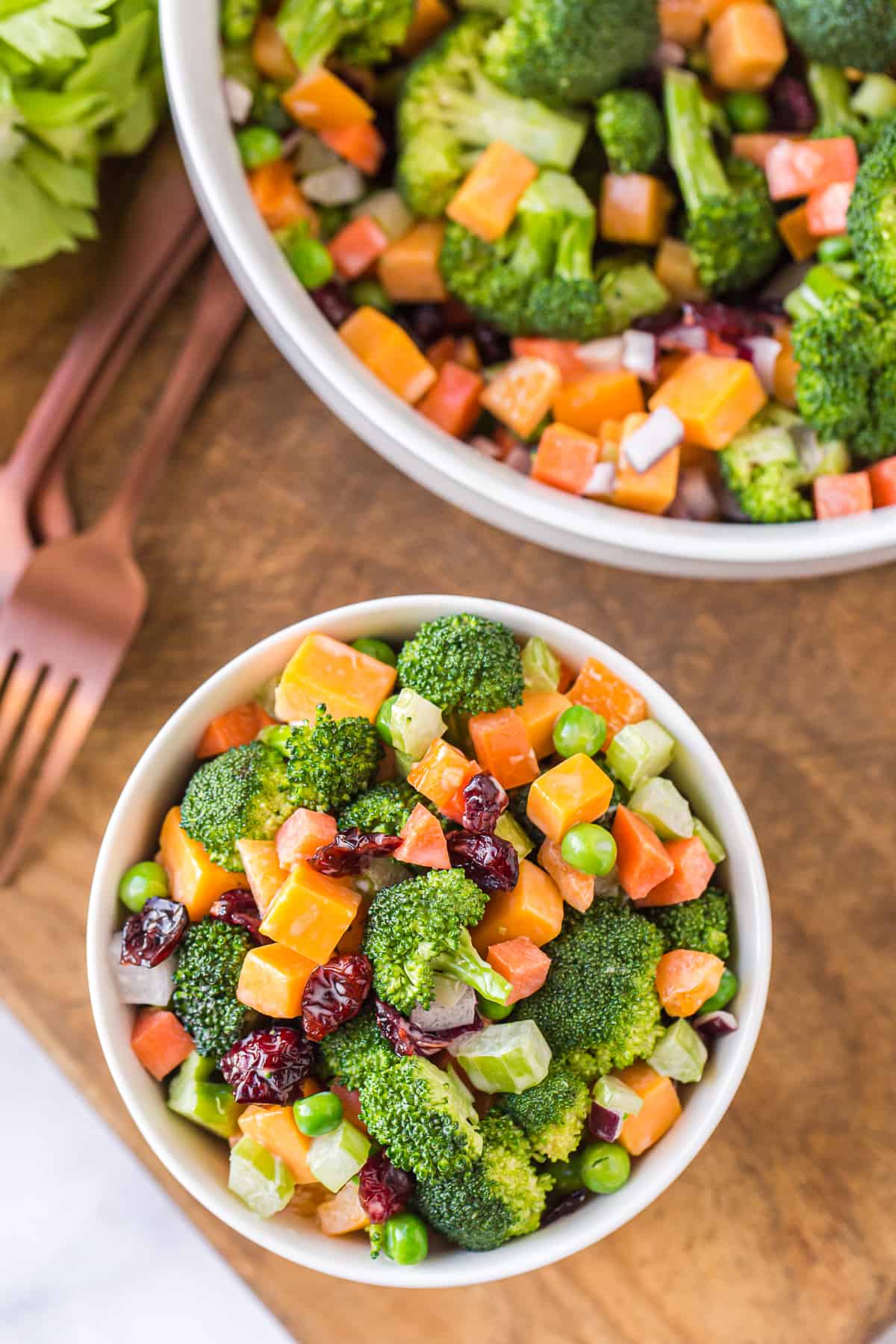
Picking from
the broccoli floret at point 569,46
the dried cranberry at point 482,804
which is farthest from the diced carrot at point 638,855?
the broccoli floret at point 569,46

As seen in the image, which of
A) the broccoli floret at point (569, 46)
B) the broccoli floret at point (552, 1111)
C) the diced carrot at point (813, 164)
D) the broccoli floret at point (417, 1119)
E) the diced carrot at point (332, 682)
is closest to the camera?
the broccoli floret at point (417, 1119)

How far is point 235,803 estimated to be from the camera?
1.98 metres

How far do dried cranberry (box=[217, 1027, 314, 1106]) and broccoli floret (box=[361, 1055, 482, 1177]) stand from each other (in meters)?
0.13

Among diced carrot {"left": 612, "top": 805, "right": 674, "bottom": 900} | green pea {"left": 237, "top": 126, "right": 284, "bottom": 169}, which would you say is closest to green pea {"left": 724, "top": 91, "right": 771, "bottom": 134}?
green pea {"left": 237, "top": 126, "right": 284, "bottom": 169}

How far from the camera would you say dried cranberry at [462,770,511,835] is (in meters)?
1.87

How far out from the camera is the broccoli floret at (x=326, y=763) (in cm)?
195

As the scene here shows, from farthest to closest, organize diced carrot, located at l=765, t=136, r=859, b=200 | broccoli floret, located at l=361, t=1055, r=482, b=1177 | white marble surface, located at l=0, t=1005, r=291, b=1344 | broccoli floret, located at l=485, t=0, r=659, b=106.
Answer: white marble surface, located at l=0, t=1005, r=291, b=1344, diced carrot, located at l=765, t=136, r=859, b=200, broccoli floret, located at l=485, t=0, r=659, b=106, broccoli floret, located at l=361, t=1055, r=482, b=1177

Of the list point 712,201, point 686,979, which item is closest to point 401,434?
point 712,201

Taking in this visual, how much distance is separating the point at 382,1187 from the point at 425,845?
0.54 m

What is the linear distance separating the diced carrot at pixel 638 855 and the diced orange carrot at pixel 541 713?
0.18 m

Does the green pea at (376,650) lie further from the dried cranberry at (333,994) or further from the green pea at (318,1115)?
the green pea at (318,1115)

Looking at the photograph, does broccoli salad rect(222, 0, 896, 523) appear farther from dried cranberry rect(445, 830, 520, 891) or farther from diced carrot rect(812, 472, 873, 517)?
dried cranberry rect(445, 830, 520, 891)

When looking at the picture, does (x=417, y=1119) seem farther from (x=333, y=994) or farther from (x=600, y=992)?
(x=600, y=992)

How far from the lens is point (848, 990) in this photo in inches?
95.4
